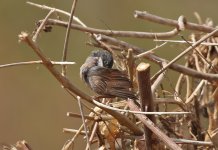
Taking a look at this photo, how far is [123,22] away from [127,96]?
89.8 inches

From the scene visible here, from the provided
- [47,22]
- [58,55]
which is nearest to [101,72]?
[47,22]

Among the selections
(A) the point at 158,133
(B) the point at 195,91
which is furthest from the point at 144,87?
(B) the point at 195,91

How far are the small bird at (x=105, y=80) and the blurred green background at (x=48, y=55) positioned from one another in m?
1.25

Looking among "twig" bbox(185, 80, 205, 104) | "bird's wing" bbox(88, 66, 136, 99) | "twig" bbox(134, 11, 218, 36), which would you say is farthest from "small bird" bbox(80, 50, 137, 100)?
"twig" bbox(185, 80, 205, 104)

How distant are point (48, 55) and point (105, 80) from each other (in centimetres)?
197

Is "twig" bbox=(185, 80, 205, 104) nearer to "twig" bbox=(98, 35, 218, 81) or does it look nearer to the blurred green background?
"twig" bbox=(98, 35, 218, 81)

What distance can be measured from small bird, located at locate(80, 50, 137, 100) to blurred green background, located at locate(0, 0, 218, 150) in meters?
1.25

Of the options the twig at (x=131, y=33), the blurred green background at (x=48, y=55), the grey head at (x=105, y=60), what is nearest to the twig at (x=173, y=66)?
the twig at (x=131, y=33)

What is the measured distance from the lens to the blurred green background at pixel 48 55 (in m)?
2.75

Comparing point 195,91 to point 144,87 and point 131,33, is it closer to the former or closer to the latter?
point 131,33

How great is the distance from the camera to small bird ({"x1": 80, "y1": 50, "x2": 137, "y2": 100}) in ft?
3.72

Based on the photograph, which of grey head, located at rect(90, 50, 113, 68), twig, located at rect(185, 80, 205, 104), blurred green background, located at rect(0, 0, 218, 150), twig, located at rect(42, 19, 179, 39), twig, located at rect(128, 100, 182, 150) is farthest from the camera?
blurred green background, located at rect(0, 0, 218, 150)

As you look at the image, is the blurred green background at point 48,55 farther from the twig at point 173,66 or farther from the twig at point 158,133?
the twig at point 158,133

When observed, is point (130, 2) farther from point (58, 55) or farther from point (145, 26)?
point (58, 55)
